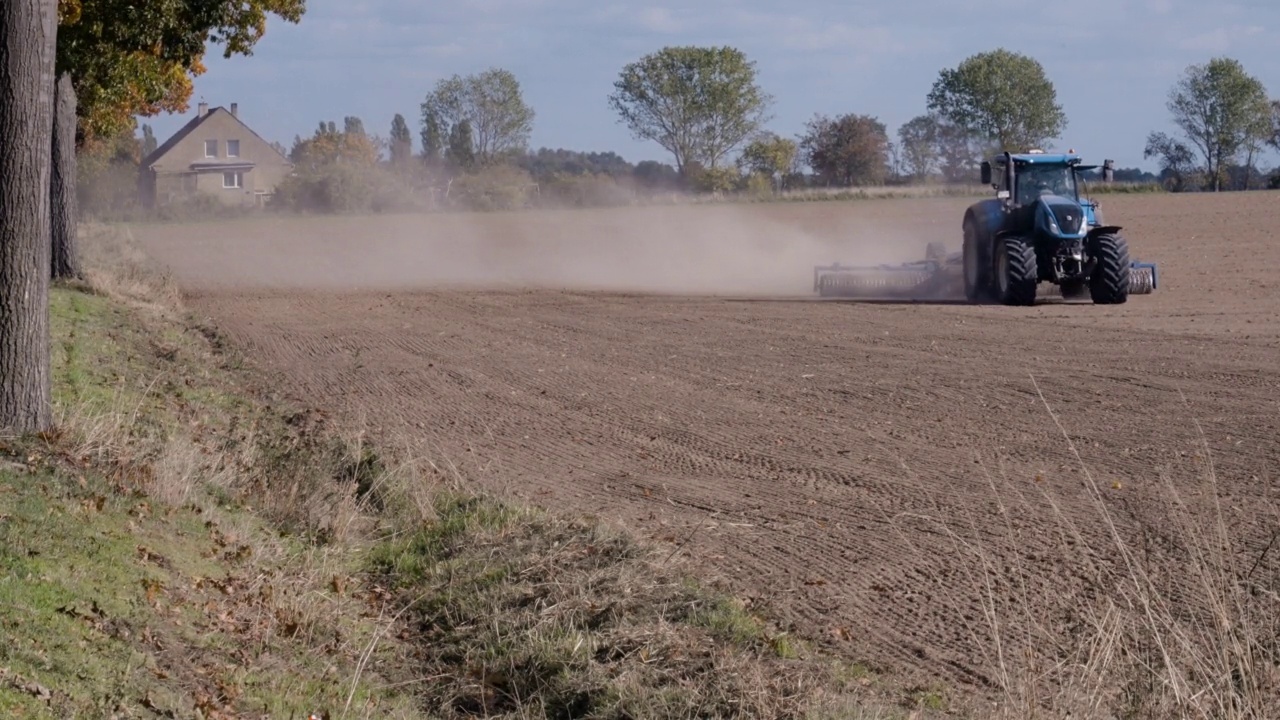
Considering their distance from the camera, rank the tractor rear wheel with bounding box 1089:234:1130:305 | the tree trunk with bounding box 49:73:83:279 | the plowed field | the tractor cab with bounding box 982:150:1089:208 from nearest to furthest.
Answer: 1. the plowed field
2. the tree trunk with bounding box 49:73:83:279
3. the tractor rear wheel with bounding box 1089:234:1130:305
4. the tractor cab with bounding box 982:150:1089:208

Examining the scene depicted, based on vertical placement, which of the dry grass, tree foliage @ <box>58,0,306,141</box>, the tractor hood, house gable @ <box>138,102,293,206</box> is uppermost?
house gable @ <box>138,102,293,206</box>

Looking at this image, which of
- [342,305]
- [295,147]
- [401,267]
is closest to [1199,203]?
[401,267]

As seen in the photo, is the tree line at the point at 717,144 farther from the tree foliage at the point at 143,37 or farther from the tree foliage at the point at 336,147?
the tree foliage at the point at 143,37

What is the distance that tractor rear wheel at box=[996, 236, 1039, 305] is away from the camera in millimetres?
24141

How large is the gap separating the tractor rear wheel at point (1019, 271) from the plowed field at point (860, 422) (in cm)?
39

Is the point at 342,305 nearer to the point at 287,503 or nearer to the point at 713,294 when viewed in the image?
the point at 713,294

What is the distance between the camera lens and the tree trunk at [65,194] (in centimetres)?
2275

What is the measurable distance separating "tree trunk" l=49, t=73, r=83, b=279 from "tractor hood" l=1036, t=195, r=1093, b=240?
16.3m

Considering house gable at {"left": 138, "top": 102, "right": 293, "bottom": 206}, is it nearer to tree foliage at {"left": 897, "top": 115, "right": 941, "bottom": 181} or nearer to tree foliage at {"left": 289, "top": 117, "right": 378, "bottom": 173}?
tree foliage at {"left": 289, "top": 117, "right": 378, "bottom": 173}

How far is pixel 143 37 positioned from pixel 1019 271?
14707mm

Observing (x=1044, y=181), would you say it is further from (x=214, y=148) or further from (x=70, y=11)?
(x=214, y=148)

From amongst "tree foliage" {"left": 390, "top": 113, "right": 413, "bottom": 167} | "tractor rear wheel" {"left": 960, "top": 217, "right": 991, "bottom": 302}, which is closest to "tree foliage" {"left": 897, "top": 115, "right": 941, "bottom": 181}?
"tree foliage" {"left": 390, "top": 113, "right": 413, "bottom": 167}

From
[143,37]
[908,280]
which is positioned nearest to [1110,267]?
[908,280]

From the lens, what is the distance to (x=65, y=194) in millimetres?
23547
